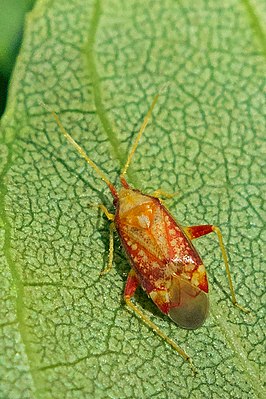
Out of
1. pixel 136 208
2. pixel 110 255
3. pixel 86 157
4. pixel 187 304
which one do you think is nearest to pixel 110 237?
pixel 110 255

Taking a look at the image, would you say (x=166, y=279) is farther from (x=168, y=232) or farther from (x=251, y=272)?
(x=251, y=272)

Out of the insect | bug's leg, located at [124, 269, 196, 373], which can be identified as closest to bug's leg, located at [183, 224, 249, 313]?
the insect

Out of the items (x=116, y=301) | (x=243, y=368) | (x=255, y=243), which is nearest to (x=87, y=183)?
(x=116, y=301)

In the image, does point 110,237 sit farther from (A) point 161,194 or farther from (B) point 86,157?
(B) point 86,157

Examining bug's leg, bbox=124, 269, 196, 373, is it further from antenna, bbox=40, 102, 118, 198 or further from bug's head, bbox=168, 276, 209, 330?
antenna, bbox=40, 102, 118, 198

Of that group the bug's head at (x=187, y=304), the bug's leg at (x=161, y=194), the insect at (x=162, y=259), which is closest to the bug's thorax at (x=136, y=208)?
the insect at (x=162, y=259)

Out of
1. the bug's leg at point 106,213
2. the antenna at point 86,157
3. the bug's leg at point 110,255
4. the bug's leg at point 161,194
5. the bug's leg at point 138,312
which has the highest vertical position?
the antenna at point 86,157

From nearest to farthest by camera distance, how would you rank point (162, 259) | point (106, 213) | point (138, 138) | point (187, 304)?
point (187, 304) → point (162, 259) → point (106, 213) → point (138, 138)

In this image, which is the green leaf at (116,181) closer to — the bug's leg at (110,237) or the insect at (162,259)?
the bug's leg at (110,237)
